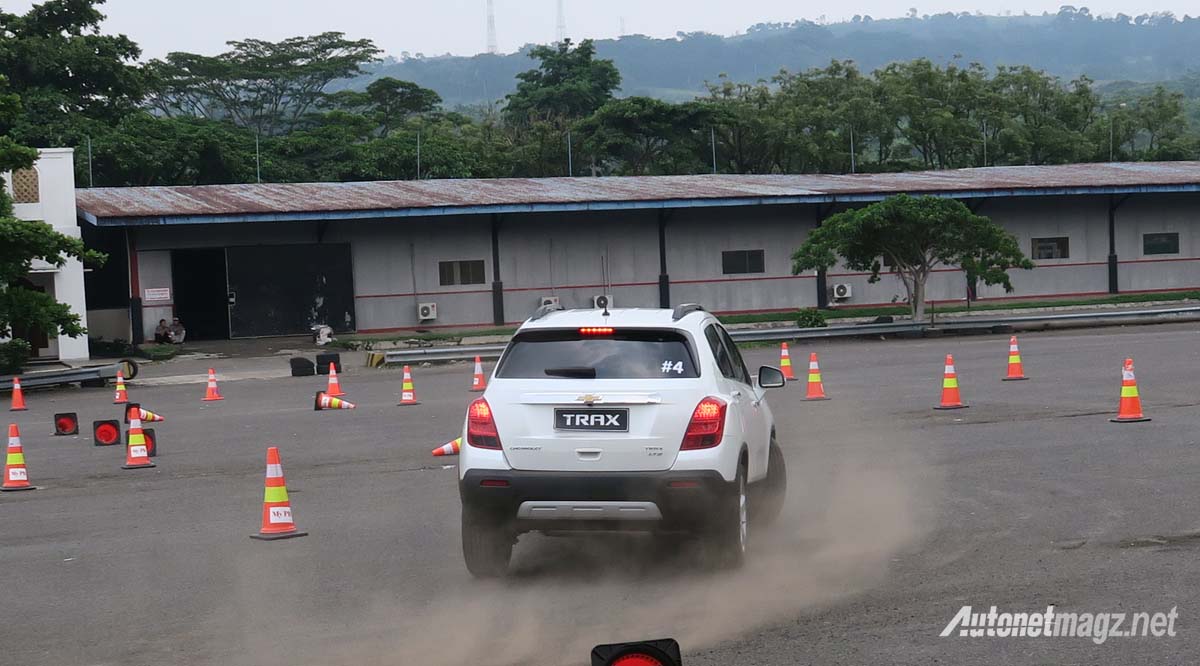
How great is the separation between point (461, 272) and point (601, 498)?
3428 centimetres

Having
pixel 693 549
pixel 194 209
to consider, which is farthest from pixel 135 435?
pixel 194 209

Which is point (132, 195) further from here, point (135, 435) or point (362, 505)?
point (362, 505)

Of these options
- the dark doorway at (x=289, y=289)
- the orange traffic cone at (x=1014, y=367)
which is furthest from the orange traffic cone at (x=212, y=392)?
the dark doorway at (x=289, y=289)

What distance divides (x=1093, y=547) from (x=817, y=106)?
66.2 meters

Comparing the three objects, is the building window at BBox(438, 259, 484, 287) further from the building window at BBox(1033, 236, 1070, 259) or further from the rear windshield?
the rear windshield

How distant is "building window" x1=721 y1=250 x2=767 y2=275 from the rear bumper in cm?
3582

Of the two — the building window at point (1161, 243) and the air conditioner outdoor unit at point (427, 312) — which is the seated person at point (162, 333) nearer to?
the air conditioner outdoor unit at point (427, 312)

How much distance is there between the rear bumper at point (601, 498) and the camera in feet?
27.5

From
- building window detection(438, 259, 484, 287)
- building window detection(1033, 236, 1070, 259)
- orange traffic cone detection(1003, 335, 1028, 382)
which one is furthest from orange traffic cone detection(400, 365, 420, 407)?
building window detection(1033, 236, 1070, 259)

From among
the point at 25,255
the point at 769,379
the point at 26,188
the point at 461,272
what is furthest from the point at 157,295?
the point at 769,379

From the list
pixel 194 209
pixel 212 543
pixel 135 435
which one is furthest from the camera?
pixel 194 209

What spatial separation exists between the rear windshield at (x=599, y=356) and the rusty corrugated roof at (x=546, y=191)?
2928cm

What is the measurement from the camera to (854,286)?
146 ft

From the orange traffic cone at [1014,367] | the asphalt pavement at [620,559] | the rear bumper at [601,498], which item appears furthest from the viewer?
the orange traffic cone at [1014,367]
